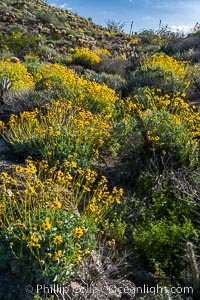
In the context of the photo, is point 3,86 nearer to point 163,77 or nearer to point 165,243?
point 163,77

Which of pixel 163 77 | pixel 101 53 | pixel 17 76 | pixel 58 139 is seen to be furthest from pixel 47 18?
pixel 58 139

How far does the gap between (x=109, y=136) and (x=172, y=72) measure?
4.17 m

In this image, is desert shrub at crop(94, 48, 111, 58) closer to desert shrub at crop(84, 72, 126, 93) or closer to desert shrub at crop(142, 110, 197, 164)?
desert shrub at crop(84, 72, 126, 93)

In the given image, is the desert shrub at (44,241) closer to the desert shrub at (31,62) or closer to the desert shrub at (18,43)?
the desert shrub at (31,62)

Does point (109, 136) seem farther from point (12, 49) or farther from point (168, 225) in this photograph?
point (12, 49)

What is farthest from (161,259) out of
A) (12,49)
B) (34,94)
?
(12,49)

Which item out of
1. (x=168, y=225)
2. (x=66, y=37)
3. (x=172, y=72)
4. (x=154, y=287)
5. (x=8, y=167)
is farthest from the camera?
(x=66, y=37)

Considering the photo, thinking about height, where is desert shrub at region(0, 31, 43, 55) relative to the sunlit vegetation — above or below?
above

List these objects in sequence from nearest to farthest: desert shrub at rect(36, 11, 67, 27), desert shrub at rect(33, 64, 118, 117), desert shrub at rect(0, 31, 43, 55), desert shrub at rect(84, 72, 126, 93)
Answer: desert shrub at rect(33, 64, 118, 117)
desert shrub at rect(84, 72, 126, 93)
desert shrub at rect(0, 31, 43, 55)
desert shrub at rect(36, 11, 67, 27)

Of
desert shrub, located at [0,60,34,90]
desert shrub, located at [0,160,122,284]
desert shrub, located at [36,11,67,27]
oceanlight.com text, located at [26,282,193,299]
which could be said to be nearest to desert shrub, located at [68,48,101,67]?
desert shrub, located at [0,60,34,90]

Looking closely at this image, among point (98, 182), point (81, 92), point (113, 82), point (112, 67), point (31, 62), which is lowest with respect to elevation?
point (98, 182)

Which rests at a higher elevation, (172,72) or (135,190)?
(172,72)

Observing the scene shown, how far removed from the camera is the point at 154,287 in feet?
11.5

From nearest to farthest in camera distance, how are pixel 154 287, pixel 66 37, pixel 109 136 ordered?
pixel 154 287, pixel 109 136, pixel 66 37
